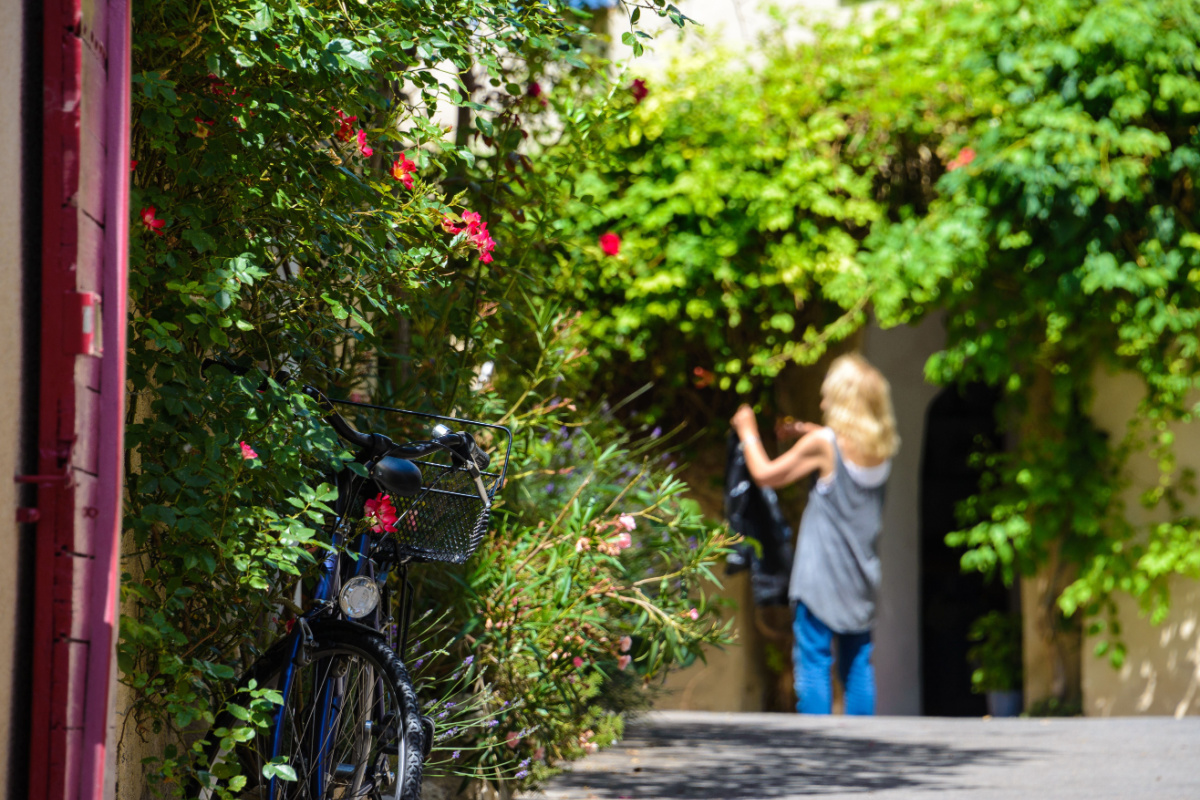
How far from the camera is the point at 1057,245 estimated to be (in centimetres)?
670

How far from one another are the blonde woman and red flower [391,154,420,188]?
3.43 m

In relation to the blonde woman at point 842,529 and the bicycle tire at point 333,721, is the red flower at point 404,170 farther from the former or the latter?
the blonde woman at point 842,529

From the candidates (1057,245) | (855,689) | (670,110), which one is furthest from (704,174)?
(855,689)

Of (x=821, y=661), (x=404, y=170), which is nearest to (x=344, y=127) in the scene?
(x=404, y=170)

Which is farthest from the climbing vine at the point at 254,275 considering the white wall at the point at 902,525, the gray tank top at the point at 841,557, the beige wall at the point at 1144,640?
the white wall at the point at 902,525

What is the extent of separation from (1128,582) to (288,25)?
5.65m

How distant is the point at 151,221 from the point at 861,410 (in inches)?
165

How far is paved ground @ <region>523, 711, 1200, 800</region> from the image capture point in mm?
4445

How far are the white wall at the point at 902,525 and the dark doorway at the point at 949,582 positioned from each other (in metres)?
1.46

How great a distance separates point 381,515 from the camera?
300 centimetres

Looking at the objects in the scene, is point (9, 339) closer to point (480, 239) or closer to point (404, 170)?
point (404, 170)

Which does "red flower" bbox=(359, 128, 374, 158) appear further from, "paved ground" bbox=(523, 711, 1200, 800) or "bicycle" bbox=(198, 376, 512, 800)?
"paved ground" bbox=(523, 711, 1200, 800)

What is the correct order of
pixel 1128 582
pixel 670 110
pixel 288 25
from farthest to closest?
pixel 670 110 → pixel 1128 582 → pixel 288 25

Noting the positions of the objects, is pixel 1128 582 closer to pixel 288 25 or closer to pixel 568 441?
pixel 568 441
